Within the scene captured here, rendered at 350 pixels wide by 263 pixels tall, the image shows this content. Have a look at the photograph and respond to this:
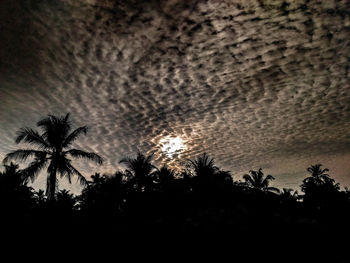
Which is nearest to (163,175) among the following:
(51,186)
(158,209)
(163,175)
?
(163,175)

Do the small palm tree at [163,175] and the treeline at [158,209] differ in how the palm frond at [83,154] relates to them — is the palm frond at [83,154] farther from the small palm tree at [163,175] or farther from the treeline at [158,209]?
the small palm tree at [163,175]

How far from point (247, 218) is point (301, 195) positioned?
23.0 meters

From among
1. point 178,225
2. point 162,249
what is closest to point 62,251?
point 162,249

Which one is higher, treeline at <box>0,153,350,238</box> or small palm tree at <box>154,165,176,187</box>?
small palm tree at <box>154,165,176,187</box>

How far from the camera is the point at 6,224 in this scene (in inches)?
316

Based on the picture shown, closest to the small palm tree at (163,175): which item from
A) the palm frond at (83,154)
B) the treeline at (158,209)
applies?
the treeline at (158,209)

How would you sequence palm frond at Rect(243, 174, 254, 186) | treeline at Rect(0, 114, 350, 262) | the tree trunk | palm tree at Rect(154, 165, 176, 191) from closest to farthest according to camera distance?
1. treeline at Rect(0, 114, 350, 262)
2. the tree trunk
3. palm tree at Rect(154, 165, 176, 191)
4. palm frond at Rect(243, 174, 254, 186)

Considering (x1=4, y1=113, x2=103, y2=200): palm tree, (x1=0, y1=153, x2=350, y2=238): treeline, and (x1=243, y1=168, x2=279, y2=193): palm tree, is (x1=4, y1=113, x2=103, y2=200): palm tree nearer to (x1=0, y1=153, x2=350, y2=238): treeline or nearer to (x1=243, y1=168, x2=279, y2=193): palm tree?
(x1=0, y1=153, x2=350, y2=238): treeline

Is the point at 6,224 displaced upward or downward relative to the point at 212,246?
upward

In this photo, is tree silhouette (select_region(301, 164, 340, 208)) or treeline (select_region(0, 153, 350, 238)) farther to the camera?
tree silhouette (select_region(301, 164, 340, 208))

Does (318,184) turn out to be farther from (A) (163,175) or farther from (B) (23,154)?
(B) (23,154)

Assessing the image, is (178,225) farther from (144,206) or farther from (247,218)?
(144,206)

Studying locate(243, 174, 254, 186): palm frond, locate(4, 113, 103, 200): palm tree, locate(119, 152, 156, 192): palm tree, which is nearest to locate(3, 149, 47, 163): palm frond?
locate(4, 113, 103, 200): palm tree

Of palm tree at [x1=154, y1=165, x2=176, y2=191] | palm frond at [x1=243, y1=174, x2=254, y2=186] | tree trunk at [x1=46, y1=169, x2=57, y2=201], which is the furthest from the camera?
palm frond at [x1=243, y1=174, x2=254, y2=186]
